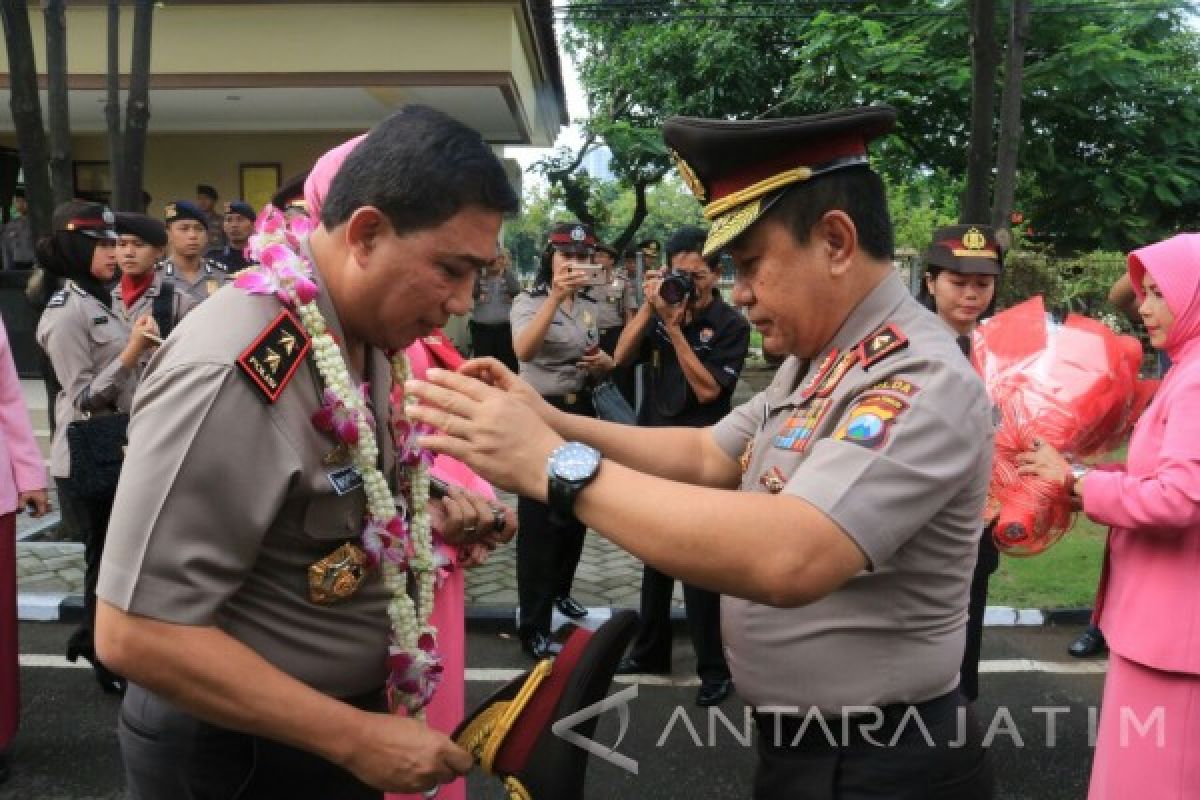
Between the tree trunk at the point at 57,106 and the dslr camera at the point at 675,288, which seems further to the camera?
the tree trunk at the point at 57,106

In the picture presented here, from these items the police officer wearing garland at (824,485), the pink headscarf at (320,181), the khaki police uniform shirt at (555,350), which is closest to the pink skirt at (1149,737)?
the police officer wearing garland at (824,485)

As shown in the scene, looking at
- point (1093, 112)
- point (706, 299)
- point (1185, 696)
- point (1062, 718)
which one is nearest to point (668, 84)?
point (1093, 112)

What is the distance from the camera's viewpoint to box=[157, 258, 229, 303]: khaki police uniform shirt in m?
5.77

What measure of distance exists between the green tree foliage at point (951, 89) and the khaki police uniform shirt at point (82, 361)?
27.7 feet

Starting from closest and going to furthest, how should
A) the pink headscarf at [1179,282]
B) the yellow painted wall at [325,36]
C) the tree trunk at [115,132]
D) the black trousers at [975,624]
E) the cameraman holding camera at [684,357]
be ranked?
1. the pink headscarf at [1179,282]
2. the black trousers at [975,624]
3. the cameraman holding camera at [684,357]
4. the tree trunk at [115,132]
5. the yellow painted wall at [325,36]

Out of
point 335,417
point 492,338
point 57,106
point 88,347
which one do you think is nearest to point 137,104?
point 57,106

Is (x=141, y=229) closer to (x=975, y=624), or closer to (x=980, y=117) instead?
(x=975, y=624)

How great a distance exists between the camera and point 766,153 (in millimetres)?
1719

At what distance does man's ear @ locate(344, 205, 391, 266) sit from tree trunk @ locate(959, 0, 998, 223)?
18.0 ft

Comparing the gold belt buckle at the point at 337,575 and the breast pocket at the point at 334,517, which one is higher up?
the breast pocket at the point at 334,517

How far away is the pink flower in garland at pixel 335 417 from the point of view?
62.3 inches

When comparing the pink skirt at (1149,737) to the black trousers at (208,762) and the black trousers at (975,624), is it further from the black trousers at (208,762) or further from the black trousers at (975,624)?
the black trousers at (208,762)

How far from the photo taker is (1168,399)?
2.47 metres

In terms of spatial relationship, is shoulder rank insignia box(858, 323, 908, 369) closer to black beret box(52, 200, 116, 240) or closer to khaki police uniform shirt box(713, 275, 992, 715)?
khaki police uniform shirt box(713, 275, 992, 715)
